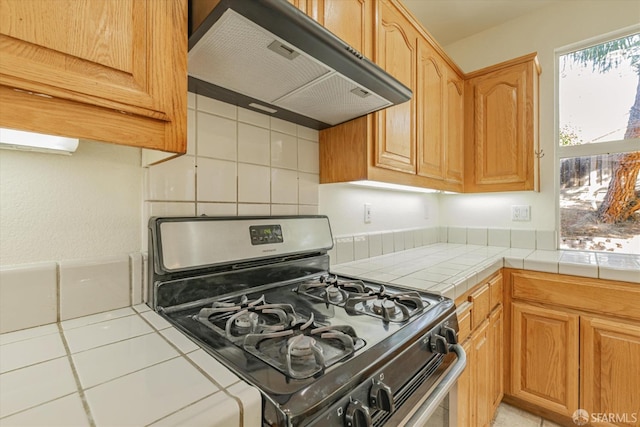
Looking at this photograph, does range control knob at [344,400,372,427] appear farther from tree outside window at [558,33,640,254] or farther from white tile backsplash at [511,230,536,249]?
tree outside window at [558,33,640,254]

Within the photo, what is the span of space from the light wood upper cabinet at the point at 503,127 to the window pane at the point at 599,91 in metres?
0.29

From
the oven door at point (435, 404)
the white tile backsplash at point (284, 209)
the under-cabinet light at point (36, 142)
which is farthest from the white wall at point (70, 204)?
the oven door at point (435, 404)

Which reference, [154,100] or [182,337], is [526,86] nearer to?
[154,100]

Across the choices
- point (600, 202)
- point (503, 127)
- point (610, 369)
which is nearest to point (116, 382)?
point (610, 369)

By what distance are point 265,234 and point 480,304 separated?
99cm

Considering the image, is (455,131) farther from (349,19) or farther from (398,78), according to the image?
(349,19)

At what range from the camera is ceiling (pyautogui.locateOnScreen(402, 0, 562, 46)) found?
1.86m

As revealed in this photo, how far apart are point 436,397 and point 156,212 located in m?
0.92

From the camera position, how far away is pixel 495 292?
147 centimetres

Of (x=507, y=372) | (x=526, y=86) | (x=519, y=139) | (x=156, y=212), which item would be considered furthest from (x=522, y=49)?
(x=156, y=212)

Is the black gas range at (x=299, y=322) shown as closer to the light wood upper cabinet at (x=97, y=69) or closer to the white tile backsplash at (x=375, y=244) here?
the light wood upper cabinet at (x=97, y=69)

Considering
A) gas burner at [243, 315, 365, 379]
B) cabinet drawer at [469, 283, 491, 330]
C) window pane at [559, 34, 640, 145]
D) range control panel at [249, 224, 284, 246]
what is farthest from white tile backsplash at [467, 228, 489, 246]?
gas burner at [243, 315, 365, 379]

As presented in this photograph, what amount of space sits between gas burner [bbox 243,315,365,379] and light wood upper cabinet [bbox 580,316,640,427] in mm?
1431

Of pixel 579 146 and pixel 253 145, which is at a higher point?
pixel 579 146
